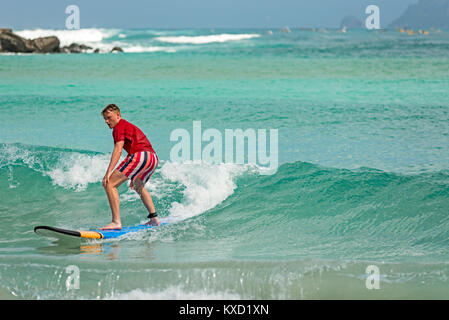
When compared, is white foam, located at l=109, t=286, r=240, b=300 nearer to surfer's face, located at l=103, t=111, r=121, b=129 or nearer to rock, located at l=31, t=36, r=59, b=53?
surfer's face, located at l=103, t=111, r=121, b=129

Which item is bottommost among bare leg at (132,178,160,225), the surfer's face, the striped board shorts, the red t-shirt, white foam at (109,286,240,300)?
white foam at (109,286,240,300)

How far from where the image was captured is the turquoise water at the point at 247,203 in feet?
16.6

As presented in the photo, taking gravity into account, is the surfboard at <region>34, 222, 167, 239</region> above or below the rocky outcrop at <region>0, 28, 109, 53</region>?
below

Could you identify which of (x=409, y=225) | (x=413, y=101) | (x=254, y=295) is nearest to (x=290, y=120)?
(x=413, y=101)

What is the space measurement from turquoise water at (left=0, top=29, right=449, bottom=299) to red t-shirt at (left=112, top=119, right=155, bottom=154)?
3.30 ft

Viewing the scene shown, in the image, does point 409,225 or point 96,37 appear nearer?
point 409,225

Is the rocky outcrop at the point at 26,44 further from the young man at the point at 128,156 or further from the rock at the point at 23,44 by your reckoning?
the young man at the point at 128,156

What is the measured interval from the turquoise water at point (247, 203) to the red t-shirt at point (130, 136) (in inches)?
39.6

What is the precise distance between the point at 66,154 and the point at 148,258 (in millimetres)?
4737

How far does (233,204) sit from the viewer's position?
25.7 ft

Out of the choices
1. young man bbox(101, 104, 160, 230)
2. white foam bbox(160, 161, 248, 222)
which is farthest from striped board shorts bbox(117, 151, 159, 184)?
white foam bbox(160, 161, 248, 222)

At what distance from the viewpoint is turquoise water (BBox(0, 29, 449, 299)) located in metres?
5.05
